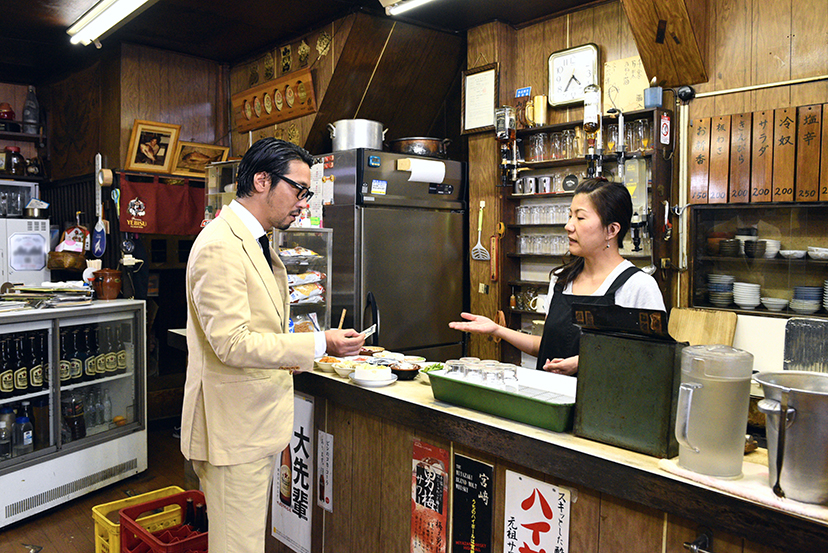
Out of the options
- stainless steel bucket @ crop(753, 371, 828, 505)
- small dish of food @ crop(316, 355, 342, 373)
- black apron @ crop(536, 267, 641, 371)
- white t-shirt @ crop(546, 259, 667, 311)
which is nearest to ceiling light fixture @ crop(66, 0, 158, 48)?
small dish of food @ crop(316, 355, 342, 373)

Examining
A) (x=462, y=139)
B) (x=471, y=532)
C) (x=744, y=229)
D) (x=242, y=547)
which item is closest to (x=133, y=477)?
(x=242, y=547)

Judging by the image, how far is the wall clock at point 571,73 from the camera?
4422mm

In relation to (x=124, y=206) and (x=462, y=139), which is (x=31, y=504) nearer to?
(x=124, y=206)

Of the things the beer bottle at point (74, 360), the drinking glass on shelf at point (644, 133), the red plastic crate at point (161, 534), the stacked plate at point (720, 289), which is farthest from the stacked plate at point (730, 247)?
the beer bottle at point (74, 360)

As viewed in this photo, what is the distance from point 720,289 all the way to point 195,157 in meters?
4.86

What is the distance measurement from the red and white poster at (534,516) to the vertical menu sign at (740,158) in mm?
2693

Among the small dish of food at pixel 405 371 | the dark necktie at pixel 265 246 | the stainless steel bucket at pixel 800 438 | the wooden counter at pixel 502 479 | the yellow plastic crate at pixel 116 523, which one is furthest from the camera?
the yellow plastic crate at pixel 116 523

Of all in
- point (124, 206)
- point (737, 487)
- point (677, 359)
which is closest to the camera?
point (737, 487)

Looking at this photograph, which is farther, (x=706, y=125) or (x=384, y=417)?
(x=706, y=125)

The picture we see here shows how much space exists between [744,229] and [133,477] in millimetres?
4568

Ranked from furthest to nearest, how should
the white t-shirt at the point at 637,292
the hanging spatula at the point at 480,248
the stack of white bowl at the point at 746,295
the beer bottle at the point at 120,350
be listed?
the hanging spatula at the point at 480,248
the beer bottle at the point at 120,350
the stack of white bowl at the point at 746,295
the white t-shirt at the point at 637,292

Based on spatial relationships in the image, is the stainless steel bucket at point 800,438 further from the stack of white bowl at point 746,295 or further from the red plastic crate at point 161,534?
the stack of white bowl at point 746,295

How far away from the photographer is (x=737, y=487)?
4.70 feet

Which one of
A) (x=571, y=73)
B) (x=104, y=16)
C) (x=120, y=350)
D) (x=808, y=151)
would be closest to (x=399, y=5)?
(x=571, y=73)
